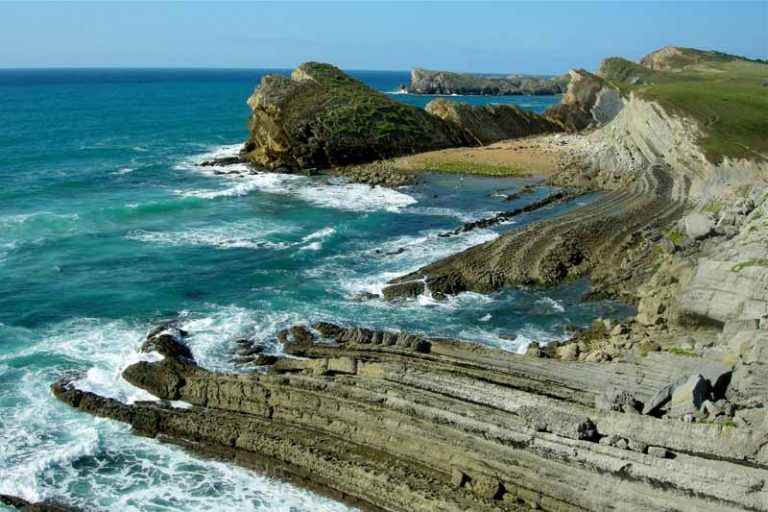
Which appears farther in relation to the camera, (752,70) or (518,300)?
(752,70)

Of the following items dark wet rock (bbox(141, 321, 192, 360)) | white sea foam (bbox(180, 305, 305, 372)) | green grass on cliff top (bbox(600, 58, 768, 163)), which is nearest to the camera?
dark wet rock (bbox(141, 321, 192, 360))

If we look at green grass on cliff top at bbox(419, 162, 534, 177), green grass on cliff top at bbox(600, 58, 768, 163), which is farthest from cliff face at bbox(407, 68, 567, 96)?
green grass on cliff top at bbox(419, 162, 534, 177)

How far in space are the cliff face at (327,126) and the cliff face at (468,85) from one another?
94860 millimetres

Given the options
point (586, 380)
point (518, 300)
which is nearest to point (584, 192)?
point (518, 300)

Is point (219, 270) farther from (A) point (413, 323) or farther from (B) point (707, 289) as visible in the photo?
(B) point (707, 289)

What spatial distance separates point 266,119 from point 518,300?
3755 cm

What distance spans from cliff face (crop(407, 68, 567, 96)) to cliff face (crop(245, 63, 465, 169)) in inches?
3735

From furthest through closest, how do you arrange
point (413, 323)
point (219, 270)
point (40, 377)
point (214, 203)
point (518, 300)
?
1. point (214, 203)
2. point (219, 270)
3. point (518, 300)
4. point (413, 323)
5. point (40, 377)

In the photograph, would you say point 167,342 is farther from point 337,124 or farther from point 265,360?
point 337,124

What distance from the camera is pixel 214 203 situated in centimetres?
4966

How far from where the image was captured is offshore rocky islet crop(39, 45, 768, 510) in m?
17.5

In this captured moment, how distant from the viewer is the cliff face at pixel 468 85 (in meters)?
162

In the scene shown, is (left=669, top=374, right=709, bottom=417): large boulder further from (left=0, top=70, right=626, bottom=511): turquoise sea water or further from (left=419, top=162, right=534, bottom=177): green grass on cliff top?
(left=419, top=162, right=534, bottom=177): green grass on cliff top

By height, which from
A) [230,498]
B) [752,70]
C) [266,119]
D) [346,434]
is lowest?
[230,498]
